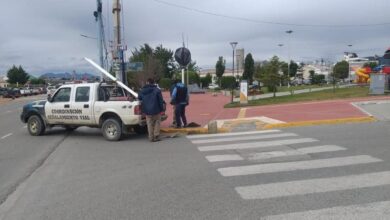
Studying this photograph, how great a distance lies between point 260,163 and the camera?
8461 mm

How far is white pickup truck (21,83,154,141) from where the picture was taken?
42.3ft

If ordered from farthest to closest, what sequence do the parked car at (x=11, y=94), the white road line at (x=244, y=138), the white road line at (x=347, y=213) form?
the parked car at (x=11, y=94) < the white road line at (x=244, y=138) < the white road line at (x=347, y=213)

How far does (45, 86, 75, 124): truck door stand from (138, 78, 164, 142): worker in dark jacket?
2.65 m

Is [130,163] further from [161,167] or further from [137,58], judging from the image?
[137,58]

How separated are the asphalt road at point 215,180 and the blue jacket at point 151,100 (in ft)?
3.63

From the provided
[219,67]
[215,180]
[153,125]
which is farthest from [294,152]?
[219,67]

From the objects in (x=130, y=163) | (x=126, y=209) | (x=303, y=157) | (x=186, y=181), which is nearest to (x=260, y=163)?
(x=303, y=157)

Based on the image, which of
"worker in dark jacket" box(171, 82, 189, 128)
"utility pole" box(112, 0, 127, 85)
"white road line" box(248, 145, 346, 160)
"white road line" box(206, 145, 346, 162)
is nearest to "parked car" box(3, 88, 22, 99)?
"utility pole" box(112, 0, 127, 85)

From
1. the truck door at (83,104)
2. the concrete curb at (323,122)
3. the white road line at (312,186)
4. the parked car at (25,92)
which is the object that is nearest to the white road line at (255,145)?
the concrete curb at (323,122)

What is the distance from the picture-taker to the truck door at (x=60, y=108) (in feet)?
45.8

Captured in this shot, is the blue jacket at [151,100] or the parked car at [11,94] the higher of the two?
the blue jacket at [151,100]

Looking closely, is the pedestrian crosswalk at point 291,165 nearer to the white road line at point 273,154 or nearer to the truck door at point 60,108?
the white road line at point 273,154

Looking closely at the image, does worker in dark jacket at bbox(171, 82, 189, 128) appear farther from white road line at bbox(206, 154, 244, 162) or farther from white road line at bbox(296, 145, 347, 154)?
white road line at bbox(296, 145, 347, 154)

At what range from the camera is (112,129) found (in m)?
13.0
